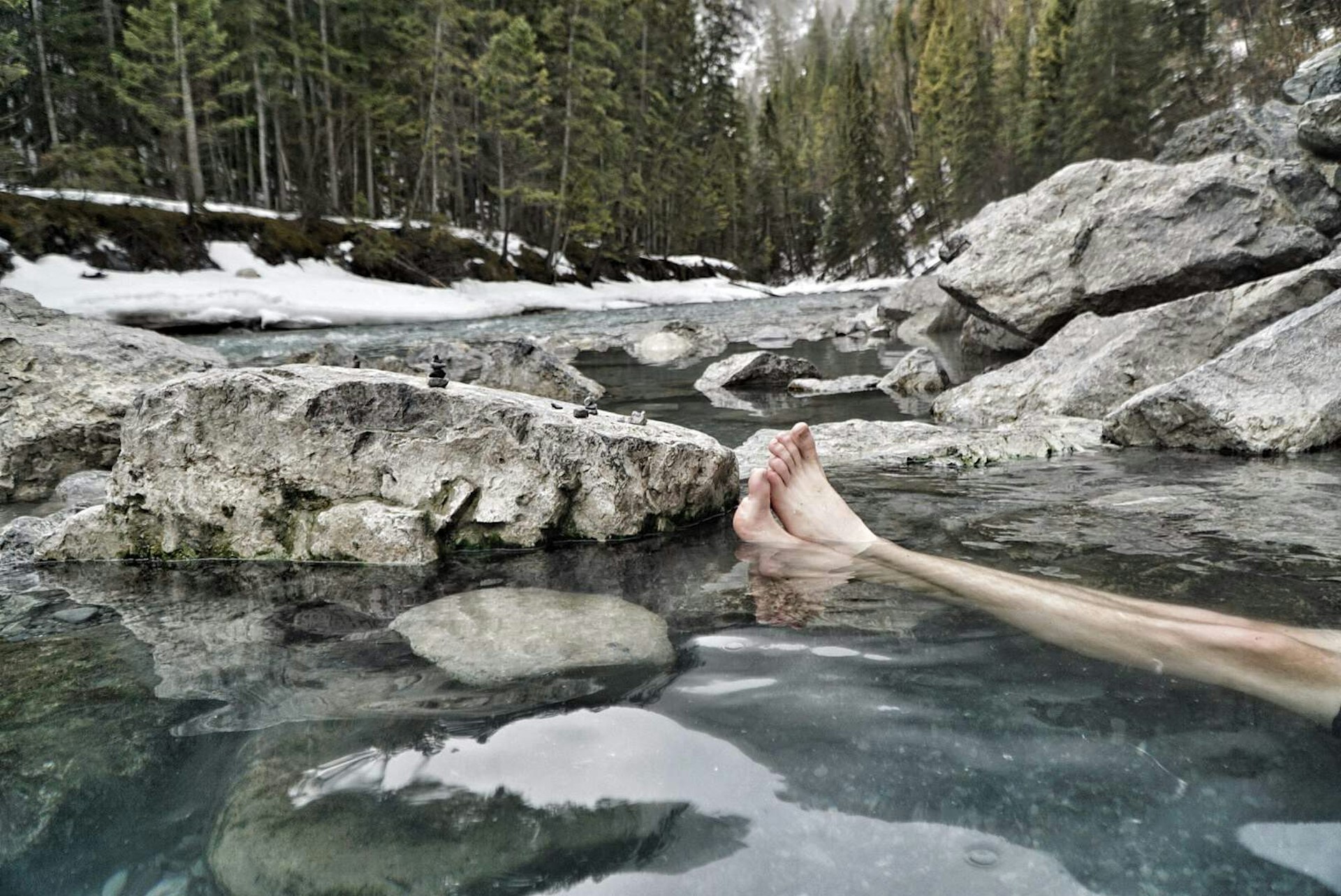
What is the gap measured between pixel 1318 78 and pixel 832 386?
6.34 meters

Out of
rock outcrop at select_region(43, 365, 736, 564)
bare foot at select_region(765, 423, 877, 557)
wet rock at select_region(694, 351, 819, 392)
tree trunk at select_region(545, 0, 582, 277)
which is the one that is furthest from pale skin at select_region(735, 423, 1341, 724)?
tree trunk at select_region(545, 0, 582, 277)

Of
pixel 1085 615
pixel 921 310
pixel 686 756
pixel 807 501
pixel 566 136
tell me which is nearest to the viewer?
pixel 686 756

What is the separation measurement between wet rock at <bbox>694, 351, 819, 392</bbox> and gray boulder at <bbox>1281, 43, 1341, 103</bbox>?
19.5 ft

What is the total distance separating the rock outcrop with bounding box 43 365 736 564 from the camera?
2.44 m

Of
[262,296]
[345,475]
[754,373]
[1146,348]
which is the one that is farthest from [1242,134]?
[262,296]

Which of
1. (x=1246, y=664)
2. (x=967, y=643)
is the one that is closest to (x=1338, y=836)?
(x=1246, y=664)

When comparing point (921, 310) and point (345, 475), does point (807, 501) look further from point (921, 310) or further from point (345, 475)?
point (921, 310)

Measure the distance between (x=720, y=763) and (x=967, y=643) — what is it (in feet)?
2.29

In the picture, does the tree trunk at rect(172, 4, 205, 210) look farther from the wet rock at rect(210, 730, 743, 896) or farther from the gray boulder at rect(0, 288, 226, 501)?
the wet rock at rect(210, 730, 743, 896)

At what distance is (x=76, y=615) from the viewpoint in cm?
194

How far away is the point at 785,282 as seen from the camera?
57.7 m

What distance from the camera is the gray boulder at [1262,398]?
131 inches

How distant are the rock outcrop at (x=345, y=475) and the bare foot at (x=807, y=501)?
0.53m

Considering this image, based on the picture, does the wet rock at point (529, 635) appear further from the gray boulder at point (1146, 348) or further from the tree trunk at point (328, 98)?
the tree trunk at point (328, 98)
